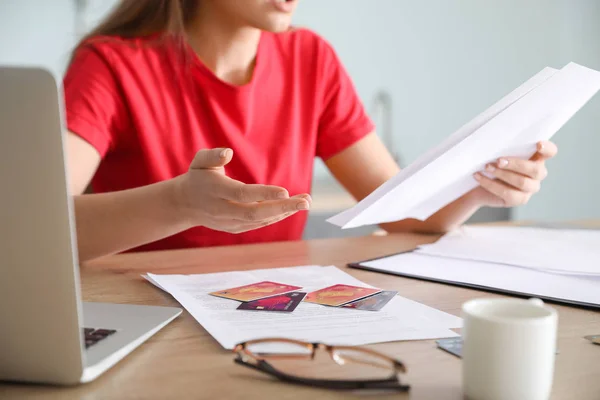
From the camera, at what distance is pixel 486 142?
0.89 meters

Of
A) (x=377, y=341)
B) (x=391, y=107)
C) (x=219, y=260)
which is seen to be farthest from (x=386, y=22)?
(x=377, y=341)

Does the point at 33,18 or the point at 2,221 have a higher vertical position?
the point at 33,18

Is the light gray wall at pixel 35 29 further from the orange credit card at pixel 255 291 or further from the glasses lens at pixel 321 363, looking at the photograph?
the glasses lens at pixel 321 363

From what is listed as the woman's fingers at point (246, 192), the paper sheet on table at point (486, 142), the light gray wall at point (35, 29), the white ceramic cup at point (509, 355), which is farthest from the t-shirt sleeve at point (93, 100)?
the light gray wall at point (35, 29)

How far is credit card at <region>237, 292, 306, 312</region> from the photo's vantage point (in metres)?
0.73

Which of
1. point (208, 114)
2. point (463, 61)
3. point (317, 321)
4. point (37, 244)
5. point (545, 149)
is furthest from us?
Result: point (463, 61)

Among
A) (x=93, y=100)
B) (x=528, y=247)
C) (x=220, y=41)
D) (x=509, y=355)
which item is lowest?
(x=528, y=247)

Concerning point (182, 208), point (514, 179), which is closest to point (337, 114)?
point (514, 179)

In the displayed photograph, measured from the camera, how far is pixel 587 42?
3180mm

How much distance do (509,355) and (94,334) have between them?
0.38 metres

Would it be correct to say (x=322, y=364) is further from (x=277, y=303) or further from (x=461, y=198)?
(x=461, y=198)

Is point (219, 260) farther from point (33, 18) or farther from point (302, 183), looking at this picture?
point (33, 18)

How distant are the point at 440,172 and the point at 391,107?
2.28 metres

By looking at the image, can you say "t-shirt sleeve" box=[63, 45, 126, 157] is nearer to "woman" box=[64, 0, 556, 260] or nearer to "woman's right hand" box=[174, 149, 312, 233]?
"woman" box=[64, 0, 556, 260]
